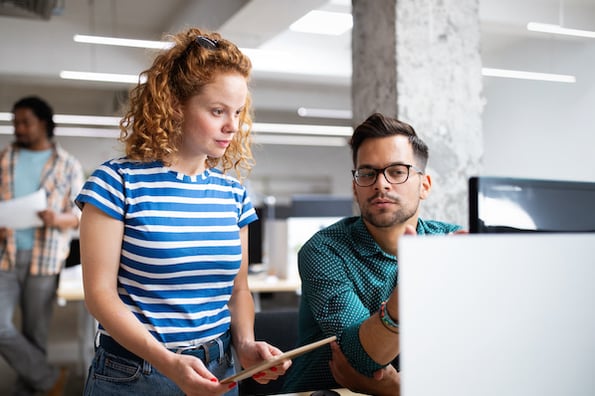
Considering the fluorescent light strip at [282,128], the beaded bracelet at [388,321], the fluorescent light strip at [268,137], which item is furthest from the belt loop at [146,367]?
the fluorescent light strip at [268,137]

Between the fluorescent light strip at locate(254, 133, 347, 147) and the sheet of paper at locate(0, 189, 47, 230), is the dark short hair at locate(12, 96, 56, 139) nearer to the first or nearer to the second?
the sheet of paper at locate(0, 189, 47, 230)

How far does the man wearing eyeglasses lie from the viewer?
1.46 metres

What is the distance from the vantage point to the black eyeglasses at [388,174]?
1543mm

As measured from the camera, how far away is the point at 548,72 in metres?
3.70

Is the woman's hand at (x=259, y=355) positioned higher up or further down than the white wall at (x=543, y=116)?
further down

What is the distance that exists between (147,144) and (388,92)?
1334 millimetres

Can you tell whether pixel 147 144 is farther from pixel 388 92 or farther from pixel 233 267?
pixel 388 92

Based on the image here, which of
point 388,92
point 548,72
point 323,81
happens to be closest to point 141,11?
point 323,81

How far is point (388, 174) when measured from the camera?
5.07ft

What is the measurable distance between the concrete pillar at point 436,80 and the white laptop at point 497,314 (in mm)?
1565

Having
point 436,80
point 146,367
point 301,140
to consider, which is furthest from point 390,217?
point 301,140

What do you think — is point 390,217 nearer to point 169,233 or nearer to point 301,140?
point 169,233

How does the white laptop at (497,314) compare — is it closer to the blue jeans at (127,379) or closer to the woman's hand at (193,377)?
the woman's hand at (193,377)

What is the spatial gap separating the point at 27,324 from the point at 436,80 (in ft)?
9.52
